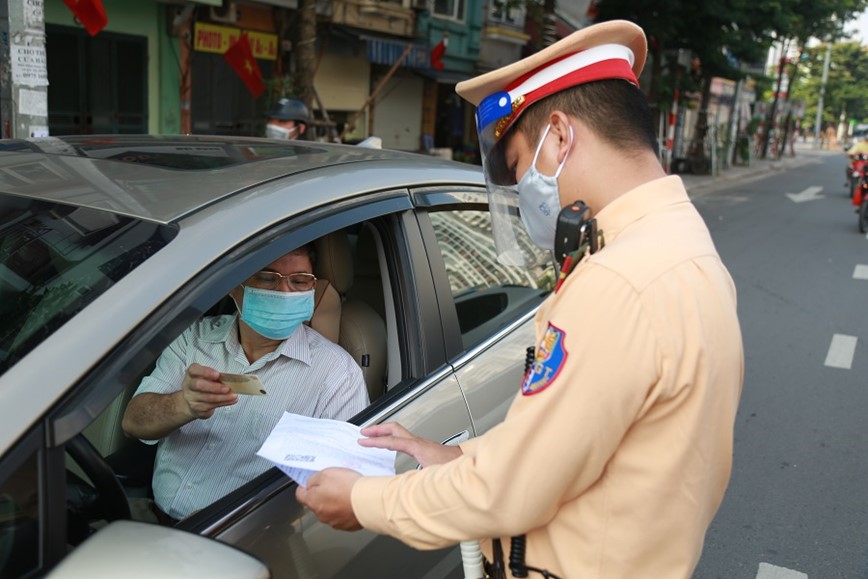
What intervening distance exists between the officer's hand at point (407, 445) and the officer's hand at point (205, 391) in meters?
0.48

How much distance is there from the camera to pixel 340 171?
210 cm

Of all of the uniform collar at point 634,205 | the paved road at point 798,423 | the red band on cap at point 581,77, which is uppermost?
the red band on cap at point 581,77

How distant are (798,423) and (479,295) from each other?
3092 millimetres

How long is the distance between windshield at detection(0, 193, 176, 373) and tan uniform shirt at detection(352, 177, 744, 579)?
627 millimetres

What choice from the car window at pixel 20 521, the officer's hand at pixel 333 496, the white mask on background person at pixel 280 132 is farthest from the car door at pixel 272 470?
the white mask on background person at pixel 280 132

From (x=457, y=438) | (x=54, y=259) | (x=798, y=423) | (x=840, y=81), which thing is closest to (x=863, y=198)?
(x=798, y=423)

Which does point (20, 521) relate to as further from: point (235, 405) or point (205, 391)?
point (235, 405)

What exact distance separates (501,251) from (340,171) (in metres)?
0.48

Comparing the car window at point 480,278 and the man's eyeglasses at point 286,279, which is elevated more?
the man's eyeglasses at point 286,279

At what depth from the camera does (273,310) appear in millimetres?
2150

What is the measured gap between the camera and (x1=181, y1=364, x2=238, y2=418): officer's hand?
193 centimetres

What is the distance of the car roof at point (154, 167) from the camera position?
1710mm

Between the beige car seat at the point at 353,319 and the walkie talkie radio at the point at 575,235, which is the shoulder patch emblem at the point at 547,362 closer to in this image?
the walkie talkie radio at the point at 575,235

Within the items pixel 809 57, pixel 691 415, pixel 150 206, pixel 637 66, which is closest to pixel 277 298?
pixel 150 206
